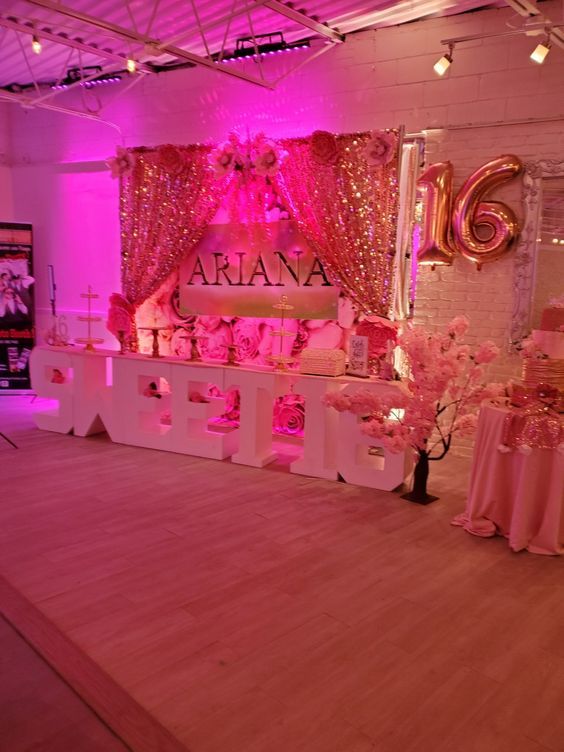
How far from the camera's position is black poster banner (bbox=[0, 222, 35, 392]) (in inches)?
294

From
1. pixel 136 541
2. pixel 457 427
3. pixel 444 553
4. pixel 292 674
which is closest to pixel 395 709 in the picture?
pixel 292 674

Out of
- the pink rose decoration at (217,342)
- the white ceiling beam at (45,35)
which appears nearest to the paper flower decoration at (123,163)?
the white ceiling beam at (45,35)

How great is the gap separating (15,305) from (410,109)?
16.7ft

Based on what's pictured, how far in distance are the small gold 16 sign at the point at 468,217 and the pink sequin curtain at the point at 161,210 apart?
1.92m

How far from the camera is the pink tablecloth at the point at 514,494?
3320 millimetres

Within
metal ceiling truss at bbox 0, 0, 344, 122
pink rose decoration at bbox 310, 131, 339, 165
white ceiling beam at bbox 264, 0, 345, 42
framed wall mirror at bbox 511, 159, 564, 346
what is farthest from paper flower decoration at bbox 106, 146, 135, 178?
framed wall mirror at bbox 511, 159, 564, 346

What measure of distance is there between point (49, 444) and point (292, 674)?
12.1ft

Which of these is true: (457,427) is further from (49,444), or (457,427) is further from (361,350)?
(49,444)

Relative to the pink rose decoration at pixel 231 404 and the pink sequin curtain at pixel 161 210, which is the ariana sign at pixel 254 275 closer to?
the pink sequin curtain at pixel 161 210

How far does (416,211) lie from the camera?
16.8ft

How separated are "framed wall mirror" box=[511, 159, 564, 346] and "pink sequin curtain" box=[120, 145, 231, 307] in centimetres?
264

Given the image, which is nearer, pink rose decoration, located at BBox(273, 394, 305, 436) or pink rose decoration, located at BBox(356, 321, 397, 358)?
pink rose decoration, located at BBox(356, 321, 397, 358)

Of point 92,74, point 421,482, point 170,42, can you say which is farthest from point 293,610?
point 92,74

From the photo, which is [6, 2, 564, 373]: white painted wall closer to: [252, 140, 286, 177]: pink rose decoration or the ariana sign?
[252, 140, 286, 177]: pink rose decoration
